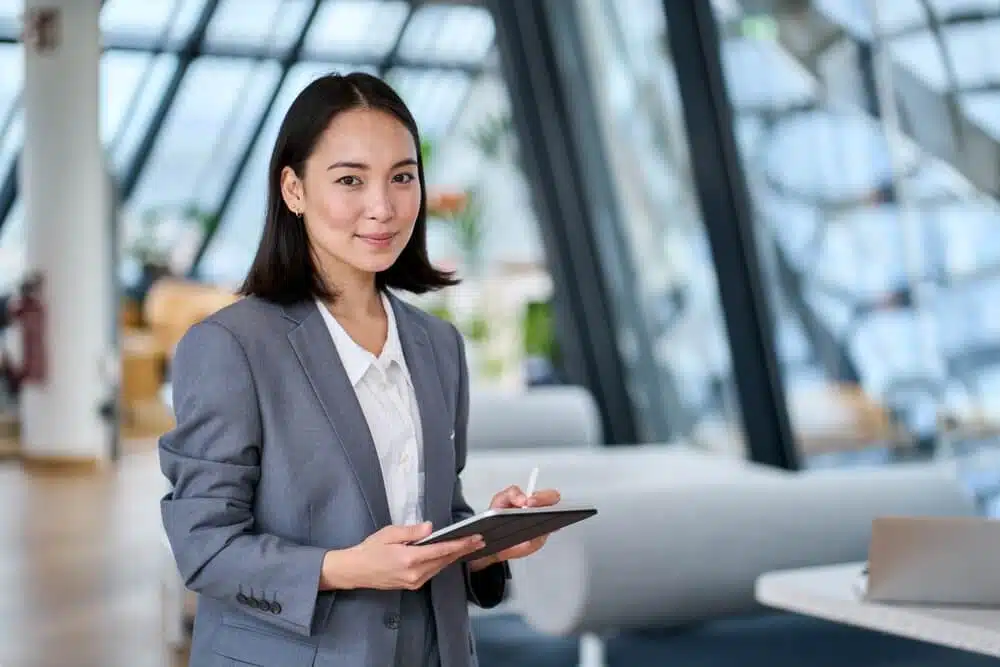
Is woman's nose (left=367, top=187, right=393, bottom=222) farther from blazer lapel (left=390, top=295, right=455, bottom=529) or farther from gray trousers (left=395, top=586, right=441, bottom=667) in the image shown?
gray trousers (left=395, top=586, right=441, bottom=667)

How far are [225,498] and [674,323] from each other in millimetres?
4095

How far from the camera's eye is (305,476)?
1.74m

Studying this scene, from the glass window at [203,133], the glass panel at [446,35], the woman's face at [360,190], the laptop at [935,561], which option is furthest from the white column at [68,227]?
the woman's face at [360,190]

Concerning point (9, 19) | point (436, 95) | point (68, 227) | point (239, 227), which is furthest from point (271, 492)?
point (436, 95)

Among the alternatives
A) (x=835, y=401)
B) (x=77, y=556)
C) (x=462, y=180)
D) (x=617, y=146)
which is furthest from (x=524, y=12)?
(x=462, y=180)

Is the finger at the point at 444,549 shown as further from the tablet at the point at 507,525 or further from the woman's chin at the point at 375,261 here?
the woman's chin at the point at 375,261

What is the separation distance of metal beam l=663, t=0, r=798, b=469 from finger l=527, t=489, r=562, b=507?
298cm

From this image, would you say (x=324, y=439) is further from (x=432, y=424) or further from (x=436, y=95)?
(x=436, y=95)

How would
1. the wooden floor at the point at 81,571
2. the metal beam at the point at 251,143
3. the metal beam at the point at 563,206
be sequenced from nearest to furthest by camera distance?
the wooden floor at the point at 81,571 < the metal beam at the point at 563,206 < the metal beam at the point at 251,143

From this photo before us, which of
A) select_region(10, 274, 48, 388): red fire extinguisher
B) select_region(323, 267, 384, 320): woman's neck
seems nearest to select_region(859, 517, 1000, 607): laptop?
select_region(323, 267, 384, 320): woman's neck

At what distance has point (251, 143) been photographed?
46.3 feet

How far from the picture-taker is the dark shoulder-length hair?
5.99 ft

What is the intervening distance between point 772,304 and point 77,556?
313 cm

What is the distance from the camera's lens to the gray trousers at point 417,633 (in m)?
1.80
